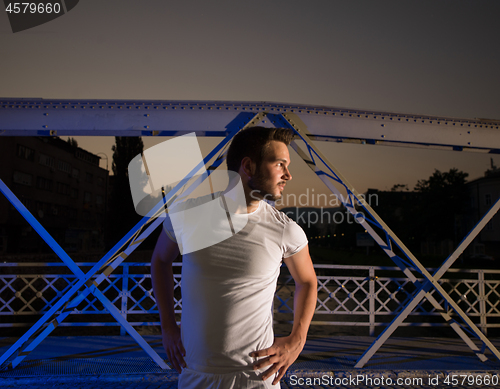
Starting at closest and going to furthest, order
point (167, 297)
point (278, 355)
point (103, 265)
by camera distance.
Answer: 1. point (278, 355)
2. point (167, 297)
3. point (103, 265)

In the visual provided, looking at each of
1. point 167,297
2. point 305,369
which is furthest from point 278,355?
point 305,369

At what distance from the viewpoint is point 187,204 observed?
189cm

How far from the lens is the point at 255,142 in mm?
1815

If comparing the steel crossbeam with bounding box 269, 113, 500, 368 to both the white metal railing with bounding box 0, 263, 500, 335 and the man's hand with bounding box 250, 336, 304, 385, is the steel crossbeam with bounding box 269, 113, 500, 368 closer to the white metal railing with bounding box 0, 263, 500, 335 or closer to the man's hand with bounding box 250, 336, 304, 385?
the white metal railing with bounding box 0, 263, 500, 335

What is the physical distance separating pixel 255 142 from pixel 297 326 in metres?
0.98

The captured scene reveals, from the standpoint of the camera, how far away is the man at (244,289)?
5.20 feet

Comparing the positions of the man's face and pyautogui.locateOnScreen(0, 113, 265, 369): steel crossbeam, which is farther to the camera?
pyautogui.locateOnScreen(0, 113, 265, 369): steel crossbeam

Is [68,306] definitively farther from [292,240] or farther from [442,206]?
[442,206]

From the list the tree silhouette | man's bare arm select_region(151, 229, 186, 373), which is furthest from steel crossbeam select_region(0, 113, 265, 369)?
the tree silhouette

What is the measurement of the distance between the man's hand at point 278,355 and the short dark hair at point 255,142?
89 cm

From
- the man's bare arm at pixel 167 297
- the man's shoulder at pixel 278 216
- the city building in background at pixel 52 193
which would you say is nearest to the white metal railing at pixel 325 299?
the man's bare arm at pixel 167 297

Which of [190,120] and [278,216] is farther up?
[190,120]

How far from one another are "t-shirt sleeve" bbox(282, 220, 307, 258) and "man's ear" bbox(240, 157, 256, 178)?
13.6 inches

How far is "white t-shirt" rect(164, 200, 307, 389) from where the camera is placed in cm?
158
